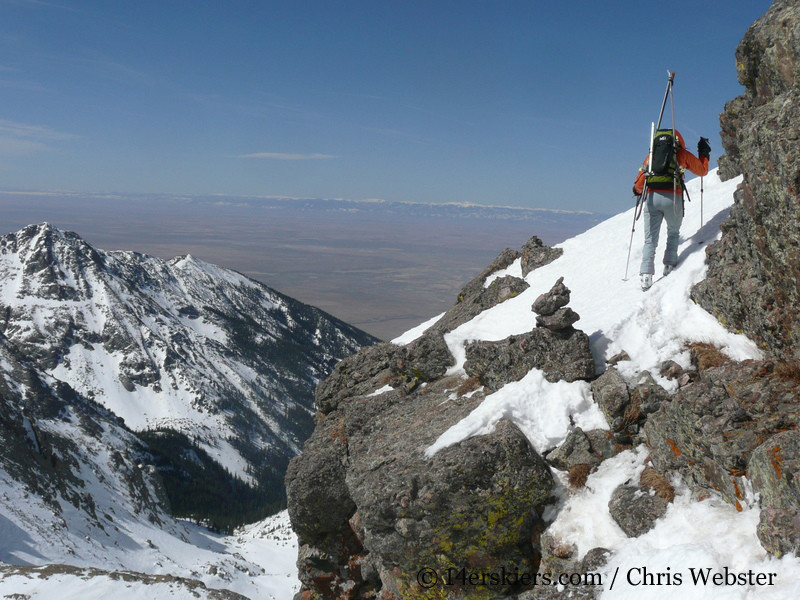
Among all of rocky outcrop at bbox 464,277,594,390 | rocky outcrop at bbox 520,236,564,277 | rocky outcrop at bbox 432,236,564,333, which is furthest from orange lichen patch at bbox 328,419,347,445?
rocky outcrop at bbox 520,236,564,277

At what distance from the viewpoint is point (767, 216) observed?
41.8 ft

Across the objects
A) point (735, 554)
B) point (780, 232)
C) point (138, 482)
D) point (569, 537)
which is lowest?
point (138, 482)

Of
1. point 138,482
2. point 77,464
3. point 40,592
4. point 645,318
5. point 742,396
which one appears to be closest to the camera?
point 742,396

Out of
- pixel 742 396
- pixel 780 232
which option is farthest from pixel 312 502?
pixel 780 232

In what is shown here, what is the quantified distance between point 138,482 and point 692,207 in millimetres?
209781

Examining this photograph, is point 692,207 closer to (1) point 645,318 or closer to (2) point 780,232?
(1) point 645,318

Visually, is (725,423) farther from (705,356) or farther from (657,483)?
(705,356)

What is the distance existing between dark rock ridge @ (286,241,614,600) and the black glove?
280 inches

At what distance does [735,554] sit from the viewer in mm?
9148

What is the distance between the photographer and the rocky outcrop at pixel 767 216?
472 inches

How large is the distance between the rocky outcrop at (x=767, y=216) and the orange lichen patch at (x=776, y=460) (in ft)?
10.9

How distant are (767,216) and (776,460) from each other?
6666 mm

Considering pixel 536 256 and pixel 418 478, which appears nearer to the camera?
pixel 418 478

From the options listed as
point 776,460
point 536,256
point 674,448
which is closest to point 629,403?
point 674,448
